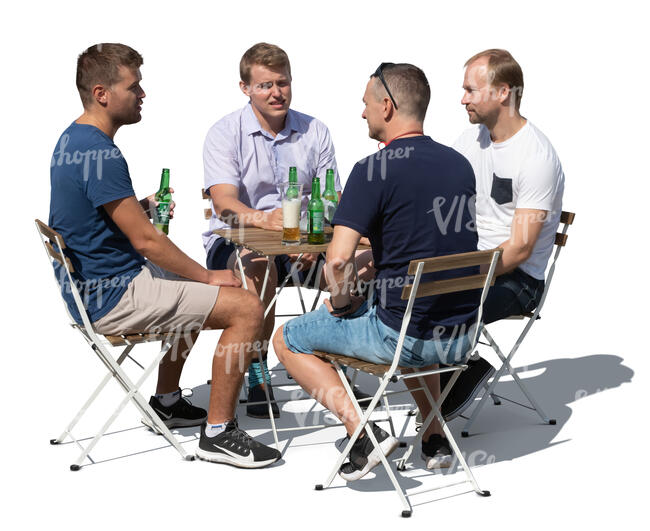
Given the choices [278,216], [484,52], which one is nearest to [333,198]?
[278,216]

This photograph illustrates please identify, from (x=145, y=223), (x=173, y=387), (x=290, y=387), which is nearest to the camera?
(x=145, y=223)

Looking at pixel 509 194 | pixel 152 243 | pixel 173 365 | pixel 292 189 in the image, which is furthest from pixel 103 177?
pixel 509 194

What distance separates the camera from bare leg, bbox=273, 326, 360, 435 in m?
4.79

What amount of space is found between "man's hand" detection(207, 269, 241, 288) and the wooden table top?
0.17 meters

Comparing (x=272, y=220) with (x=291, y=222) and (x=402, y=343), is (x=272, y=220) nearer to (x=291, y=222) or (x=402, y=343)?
(x=291, y=222)

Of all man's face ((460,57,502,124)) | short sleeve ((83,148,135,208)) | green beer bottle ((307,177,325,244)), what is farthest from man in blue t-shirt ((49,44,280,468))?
man's face ((460,57,502,124))

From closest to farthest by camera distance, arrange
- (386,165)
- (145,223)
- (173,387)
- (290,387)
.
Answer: (386,165), (145,223), (173,387), (290,387)

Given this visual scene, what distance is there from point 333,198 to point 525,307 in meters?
1.23

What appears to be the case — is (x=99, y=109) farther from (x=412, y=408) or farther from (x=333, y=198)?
(x=412, y=408)

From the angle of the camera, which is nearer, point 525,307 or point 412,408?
point 525,307

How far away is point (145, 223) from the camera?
16.3 feet

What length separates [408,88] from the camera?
4598mm

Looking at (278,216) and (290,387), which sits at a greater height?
(278,216)

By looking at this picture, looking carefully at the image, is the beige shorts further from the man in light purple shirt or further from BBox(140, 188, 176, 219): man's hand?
the man in light purple shirt
